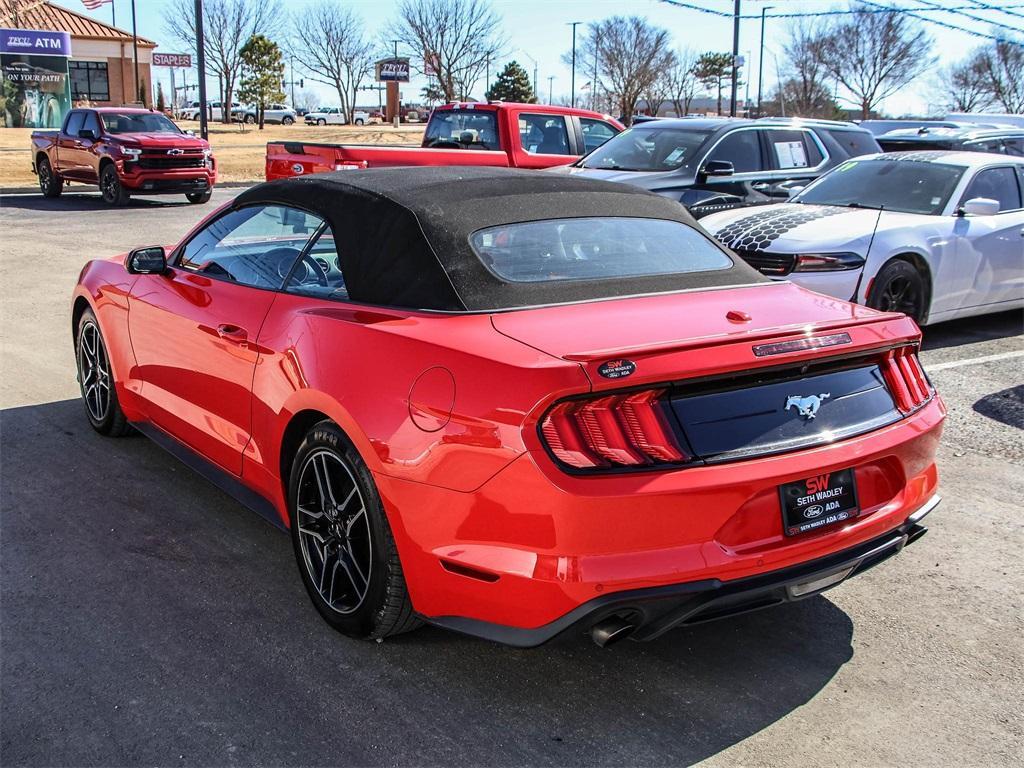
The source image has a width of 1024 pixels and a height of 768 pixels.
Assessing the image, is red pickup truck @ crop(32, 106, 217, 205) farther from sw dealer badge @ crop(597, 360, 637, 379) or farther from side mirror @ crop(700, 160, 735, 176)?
sw dealer badge @ crop(597, 360, 637, 379)

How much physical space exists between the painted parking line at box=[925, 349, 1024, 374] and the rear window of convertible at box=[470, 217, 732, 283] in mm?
3900

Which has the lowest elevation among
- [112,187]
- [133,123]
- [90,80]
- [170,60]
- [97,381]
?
[97,381]

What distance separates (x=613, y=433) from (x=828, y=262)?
4979 mm

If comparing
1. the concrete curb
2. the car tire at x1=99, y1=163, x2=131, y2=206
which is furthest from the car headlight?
the concrete curb

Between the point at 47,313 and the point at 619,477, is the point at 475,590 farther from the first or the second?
the point at 47,313

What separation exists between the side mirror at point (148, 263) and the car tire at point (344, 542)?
1713 mm

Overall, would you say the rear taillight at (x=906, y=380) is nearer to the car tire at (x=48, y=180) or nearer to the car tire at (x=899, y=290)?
the car tire at (x=899, y=290)

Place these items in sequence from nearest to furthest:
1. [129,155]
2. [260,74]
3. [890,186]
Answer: [890,186] → [129,155] → [260,74]

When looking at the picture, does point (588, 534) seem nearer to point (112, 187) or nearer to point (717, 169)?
point (717, 169)

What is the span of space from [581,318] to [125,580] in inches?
83.4

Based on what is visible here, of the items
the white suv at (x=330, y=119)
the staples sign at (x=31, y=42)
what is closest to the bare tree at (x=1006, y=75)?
the white suv at (x=330, y=119)

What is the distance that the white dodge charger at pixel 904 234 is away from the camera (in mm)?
7320

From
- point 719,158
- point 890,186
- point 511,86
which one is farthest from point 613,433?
point 511,86

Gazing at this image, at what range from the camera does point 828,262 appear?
23.7 ft
